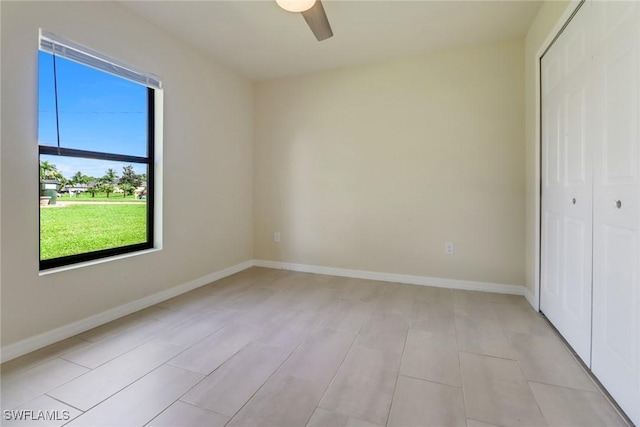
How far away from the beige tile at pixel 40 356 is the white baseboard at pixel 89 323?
0.04m

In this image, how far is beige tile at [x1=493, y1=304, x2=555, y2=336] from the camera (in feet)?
6.64

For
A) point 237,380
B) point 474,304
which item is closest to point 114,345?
point 237,380

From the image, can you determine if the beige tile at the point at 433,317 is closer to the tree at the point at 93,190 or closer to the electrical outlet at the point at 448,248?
the electrical outlet at the point at 448,248

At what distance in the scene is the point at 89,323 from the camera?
2.04 meters

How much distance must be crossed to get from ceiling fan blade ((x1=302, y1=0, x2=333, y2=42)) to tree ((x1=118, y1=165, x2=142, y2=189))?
6.37 feet

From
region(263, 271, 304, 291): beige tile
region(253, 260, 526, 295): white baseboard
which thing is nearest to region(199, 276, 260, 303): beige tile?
region(263, 271, 304, 291): beige tile

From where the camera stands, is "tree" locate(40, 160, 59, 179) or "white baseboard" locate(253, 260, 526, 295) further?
"white baseboard" locate(253, 260, 526, 295)

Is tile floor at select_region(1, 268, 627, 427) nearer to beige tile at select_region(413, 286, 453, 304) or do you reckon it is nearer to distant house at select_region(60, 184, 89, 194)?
beige tile at select_region(413, 286, 453, 304)

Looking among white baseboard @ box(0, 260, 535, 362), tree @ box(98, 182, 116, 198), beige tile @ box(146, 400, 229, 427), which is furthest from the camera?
tree @ box(98, 182, 116, 198)

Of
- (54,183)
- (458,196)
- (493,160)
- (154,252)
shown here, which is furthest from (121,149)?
(493,160)

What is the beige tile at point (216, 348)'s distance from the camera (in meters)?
1.62

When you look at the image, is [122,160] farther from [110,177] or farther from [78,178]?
[78,178]

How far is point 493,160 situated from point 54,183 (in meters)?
3.73

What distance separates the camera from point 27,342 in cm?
173
